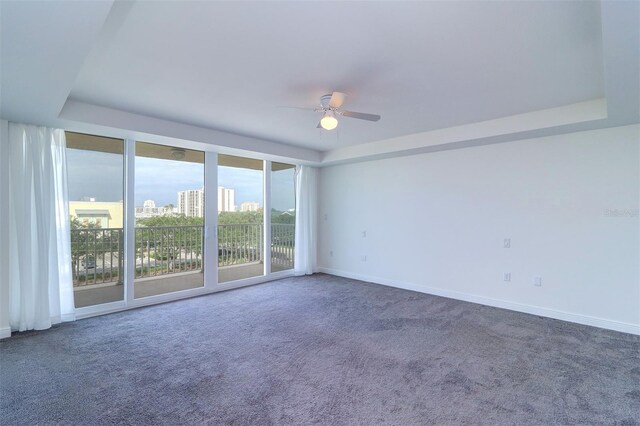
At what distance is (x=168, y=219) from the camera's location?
15.5 ft

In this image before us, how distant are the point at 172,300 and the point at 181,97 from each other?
290 cm

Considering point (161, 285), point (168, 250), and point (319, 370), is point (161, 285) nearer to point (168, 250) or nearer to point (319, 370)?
point (168, 250)

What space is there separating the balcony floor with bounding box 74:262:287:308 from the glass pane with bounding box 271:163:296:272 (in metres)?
Answer: 0.22

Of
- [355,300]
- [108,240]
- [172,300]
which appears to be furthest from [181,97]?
[355,300]

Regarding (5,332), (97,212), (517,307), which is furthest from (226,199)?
(517,307)

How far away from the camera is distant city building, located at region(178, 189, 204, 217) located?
477cm

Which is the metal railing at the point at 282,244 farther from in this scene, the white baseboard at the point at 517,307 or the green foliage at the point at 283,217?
the white baseboard at the point at 517,307

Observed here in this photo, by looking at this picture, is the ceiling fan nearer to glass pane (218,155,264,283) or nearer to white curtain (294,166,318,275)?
glass pane (218,155,264,283)

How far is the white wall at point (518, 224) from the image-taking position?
11.4 ft

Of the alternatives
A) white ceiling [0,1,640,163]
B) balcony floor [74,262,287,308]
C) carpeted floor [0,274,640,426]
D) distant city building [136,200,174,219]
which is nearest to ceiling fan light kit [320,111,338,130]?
white ceiling [0,1,640,163]

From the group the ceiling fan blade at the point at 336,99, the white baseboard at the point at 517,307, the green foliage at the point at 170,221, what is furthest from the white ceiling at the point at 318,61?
the white baseboard at the point at 517,307

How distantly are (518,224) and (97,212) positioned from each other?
5.60 metres

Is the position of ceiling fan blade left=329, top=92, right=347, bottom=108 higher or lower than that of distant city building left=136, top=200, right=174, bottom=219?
higher

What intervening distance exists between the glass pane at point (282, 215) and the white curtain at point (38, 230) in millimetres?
3158
